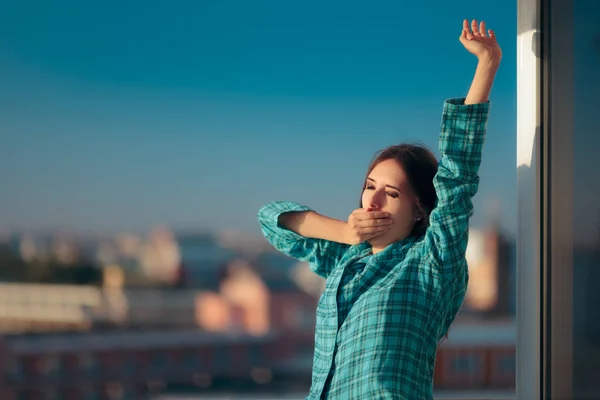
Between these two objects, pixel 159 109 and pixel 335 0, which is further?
pixel 159 109

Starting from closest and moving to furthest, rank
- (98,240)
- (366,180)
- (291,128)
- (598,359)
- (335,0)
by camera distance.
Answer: (598,359) < (366,180) < (335,0) < (291,128) < (98,240)

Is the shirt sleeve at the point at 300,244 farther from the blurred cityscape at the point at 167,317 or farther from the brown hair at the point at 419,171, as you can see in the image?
the blurred cityscape at the point at 167,317

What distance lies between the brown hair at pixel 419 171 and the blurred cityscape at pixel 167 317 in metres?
10.2

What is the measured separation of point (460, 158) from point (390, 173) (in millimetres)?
129

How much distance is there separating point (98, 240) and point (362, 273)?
1098cm

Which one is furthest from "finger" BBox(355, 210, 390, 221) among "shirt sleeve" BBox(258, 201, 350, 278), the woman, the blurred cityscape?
the blurred cityscape

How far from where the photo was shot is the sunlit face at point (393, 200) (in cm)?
96

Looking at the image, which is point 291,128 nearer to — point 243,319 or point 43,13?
point 243,319

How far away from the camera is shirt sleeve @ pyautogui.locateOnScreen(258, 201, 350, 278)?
1.07 meters

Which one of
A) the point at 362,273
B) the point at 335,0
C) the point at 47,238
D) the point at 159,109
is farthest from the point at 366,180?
the point at 47,238

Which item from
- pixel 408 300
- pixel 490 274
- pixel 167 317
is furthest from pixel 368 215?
pixel 167 317

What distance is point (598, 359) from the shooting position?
2.91ft

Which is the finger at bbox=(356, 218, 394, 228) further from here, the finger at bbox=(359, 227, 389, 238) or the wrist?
the wrist

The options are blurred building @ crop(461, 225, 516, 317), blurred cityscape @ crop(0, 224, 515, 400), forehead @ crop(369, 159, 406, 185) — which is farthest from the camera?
blurred cityscape @ crop(0, 224, 515, 400)
